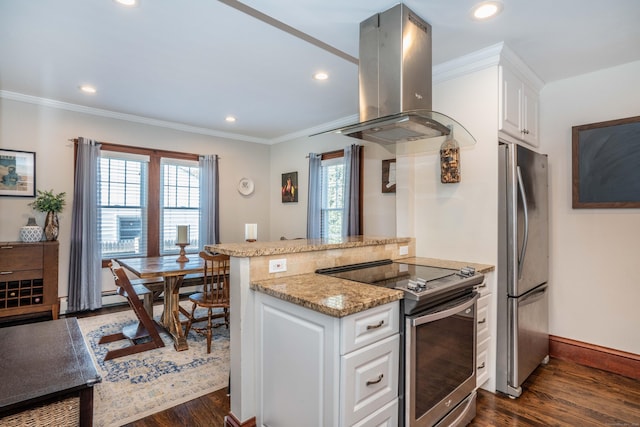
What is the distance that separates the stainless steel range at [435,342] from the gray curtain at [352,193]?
89.5 inches

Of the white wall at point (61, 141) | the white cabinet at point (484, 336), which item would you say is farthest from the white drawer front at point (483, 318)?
the white wall at point (61, 141)

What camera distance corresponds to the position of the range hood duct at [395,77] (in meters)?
2.04

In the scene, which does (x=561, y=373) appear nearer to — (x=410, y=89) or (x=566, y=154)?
(x=566, y=154)

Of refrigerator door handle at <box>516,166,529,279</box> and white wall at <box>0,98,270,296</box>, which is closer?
refrigerator door handle at <box>516,166,529,279</box>

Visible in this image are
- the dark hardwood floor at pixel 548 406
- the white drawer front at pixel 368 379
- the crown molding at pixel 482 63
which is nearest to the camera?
the white drawer front at pixel 368 379

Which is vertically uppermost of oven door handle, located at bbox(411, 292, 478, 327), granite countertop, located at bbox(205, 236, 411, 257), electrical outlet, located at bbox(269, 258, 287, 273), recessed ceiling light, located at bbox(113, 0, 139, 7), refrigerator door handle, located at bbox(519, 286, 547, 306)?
recessed ceiling light, located at bbox(113, 0, 139, 7)

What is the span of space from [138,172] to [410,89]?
420cm

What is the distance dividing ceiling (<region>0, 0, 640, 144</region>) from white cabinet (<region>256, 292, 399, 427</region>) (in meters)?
1.86

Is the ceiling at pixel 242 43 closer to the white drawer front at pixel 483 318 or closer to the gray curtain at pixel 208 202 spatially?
the gray curtain at pixel 208 202

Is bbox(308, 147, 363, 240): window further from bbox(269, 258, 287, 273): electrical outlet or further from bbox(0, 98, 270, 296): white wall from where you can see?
bbox(269, 258, 287, 273): electrical outlet

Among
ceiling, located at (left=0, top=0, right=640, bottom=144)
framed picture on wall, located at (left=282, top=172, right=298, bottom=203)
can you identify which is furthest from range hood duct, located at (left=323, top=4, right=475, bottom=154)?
framed picture on wall, located at (left=282, top=172, right=298, bottom=203)

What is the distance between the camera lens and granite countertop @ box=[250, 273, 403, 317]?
1.43m

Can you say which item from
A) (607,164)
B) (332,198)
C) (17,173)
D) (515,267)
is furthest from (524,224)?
(17,173)

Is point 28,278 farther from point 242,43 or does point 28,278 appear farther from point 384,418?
point 384,418
